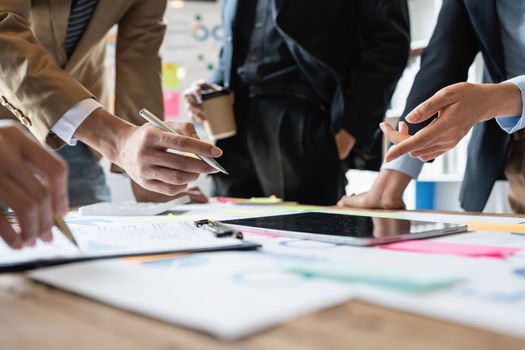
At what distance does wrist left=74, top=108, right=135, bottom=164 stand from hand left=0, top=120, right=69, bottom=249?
0.42 m

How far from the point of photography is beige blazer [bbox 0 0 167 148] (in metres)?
0.94

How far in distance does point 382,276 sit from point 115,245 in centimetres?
30

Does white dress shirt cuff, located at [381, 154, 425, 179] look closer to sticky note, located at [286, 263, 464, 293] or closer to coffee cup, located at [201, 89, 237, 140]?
coffee cup, located at [201, 89, 237, 140]

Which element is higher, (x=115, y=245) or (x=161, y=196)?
(x=115, y=245)

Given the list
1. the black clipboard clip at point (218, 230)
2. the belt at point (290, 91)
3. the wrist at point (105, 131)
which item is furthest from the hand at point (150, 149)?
the belt at point (290, 91)

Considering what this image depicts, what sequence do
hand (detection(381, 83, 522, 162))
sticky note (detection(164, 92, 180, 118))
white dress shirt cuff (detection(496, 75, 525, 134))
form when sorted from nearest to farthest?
1. hand (detection(381, 83, 522, 162))
2. white dress shirt cuff (detection(496, 75, 525, 134))
3. sticky note (detection(164, 92, 180, 118))

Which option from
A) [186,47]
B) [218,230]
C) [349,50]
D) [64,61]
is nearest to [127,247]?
[218,230]

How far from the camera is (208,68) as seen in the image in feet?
10.3

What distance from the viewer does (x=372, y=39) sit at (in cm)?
170

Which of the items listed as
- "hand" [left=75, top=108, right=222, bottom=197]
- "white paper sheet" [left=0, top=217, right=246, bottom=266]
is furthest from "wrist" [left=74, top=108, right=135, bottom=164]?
"white paper sheet" [left=0, top=217, right=246, bottom=266]

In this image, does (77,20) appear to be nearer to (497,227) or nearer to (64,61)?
(64,61)

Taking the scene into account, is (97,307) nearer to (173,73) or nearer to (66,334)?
(66,334)

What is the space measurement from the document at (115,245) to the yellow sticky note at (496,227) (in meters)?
0.38

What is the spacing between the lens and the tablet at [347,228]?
0.62 m
